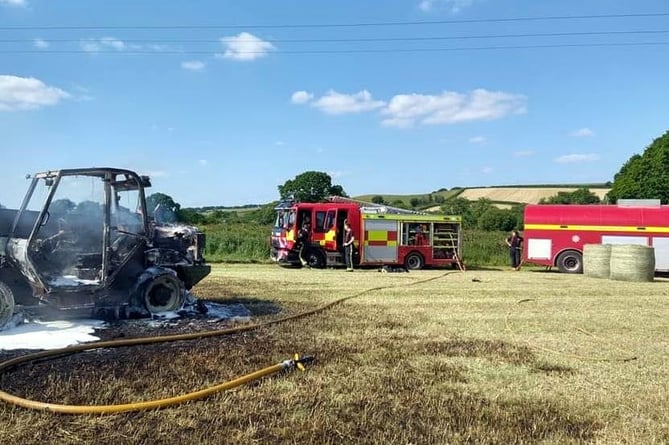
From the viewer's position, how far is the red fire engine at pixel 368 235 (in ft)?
72.1

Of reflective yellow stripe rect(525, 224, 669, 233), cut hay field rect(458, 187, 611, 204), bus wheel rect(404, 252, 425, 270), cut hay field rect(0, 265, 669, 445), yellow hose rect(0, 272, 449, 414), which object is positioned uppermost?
cut hay field rect(458, 187, 611, 204)

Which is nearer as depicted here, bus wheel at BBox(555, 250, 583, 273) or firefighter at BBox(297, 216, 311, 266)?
firefighter at BBox(297, 216, 311, 266)

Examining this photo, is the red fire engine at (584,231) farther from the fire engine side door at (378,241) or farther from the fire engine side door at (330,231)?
the fire engine side door at (330,231)

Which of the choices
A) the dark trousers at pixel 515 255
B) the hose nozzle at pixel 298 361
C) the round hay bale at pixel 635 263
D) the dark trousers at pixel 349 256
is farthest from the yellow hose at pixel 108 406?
the dark trousers at pixel 515 255

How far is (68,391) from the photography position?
5109 mm

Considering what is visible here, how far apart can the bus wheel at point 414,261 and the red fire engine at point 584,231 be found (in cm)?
403

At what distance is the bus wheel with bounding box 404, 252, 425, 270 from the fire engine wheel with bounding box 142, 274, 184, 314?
14.8m

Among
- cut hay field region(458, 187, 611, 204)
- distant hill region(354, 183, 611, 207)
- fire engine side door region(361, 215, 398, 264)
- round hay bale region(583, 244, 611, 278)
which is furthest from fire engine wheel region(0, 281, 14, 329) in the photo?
cut hay field region(458, 187, 611, 204)

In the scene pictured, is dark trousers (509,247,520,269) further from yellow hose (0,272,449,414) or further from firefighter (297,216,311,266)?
yellow hose (0,272,449,414)

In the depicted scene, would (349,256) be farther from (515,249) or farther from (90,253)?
(90,253)

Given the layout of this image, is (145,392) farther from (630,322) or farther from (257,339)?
(630,322)

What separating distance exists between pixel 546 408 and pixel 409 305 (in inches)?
239

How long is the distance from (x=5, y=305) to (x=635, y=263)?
1631cm

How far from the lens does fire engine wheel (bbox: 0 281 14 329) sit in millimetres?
7566
